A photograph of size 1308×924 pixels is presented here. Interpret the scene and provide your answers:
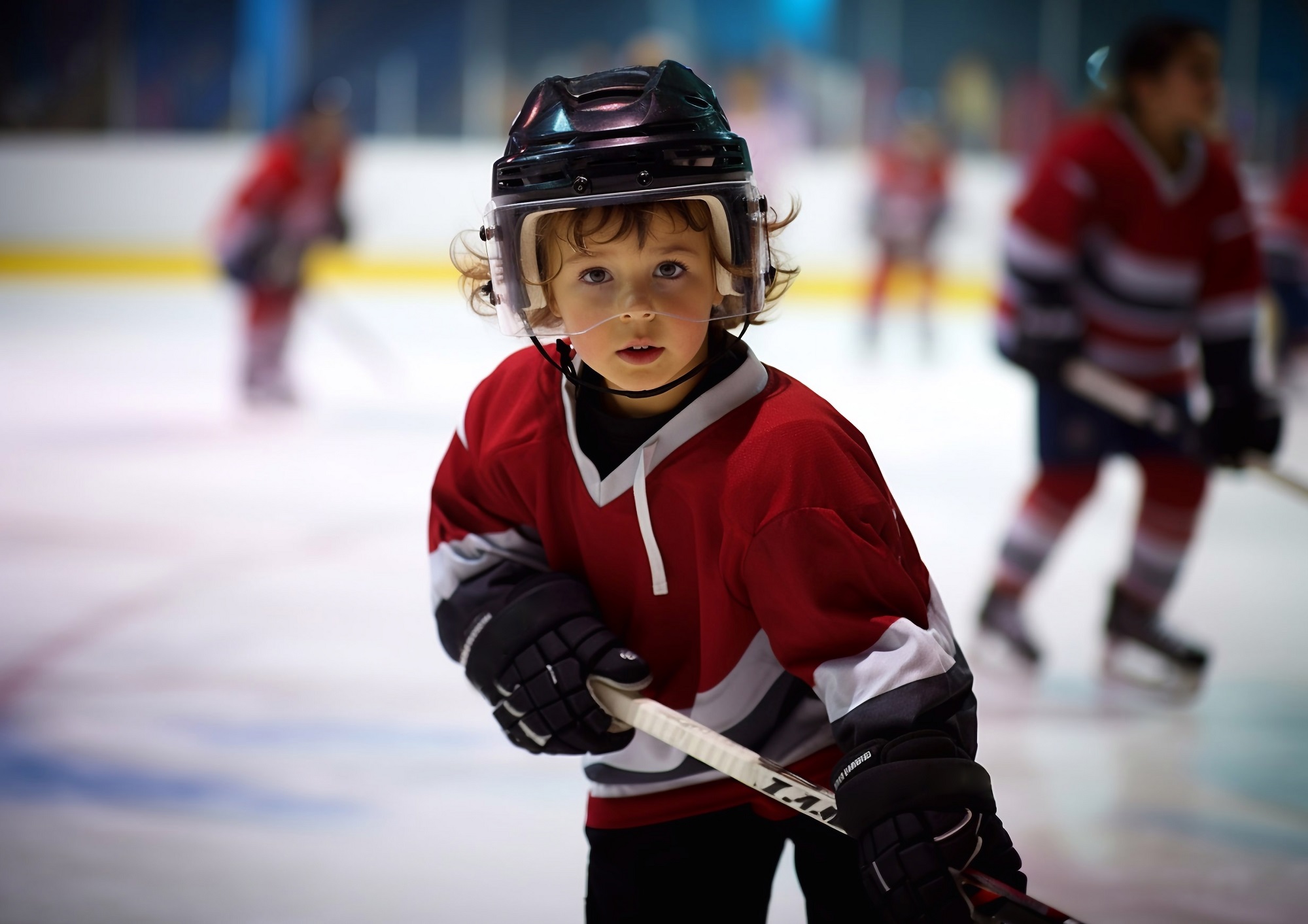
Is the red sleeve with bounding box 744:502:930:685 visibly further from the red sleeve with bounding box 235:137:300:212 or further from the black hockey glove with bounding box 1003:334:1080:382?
the red sleeve with bounding box 235:137:300:212

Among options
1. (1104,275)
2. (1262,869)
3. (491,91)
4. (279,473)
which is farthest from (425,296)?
(1262,869)

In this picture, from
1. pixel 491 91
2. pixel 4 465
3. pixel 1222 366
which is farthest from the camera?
pixel 491 91

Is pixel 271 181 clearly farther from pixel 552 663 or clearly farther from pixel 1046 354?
pixel 552 663

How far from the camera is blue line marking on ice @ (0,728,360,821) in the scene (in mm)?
1740

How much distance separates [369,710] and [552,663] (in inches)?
48.8

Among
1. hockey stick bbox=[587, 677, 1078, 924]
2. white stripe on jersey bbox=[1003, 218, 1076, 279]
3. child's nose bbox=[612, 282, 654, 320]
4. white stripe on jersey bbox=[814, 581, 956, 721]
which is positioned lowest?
hockey stick bbox=[587, 677, 1078, 924]

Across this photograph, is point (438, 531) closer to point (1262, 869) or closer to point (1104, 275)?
point (1262, 869)

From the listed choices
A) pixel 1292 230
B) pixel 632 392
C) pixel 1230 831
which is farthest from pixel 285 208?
pixel 632 392

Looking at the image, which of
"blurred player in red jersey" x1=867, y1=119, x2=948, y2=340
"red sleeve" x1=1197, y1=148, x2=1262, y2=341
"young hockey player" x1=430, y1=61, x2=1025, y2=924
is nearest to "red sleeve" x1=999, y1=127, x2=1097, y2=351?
"red sleeve" x1=1197, y1=148, x2=1262, y2=341

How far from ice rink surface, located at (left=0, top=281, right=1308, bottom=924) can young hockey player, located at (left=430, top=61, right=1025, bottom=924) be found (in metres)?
0.10

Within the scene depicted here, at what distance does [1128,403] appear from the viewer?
2098 mm

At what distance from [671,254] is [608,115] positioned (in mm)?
101

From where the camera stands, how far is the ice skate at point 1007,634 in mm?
2316

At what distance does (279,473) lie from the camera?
154 inches
